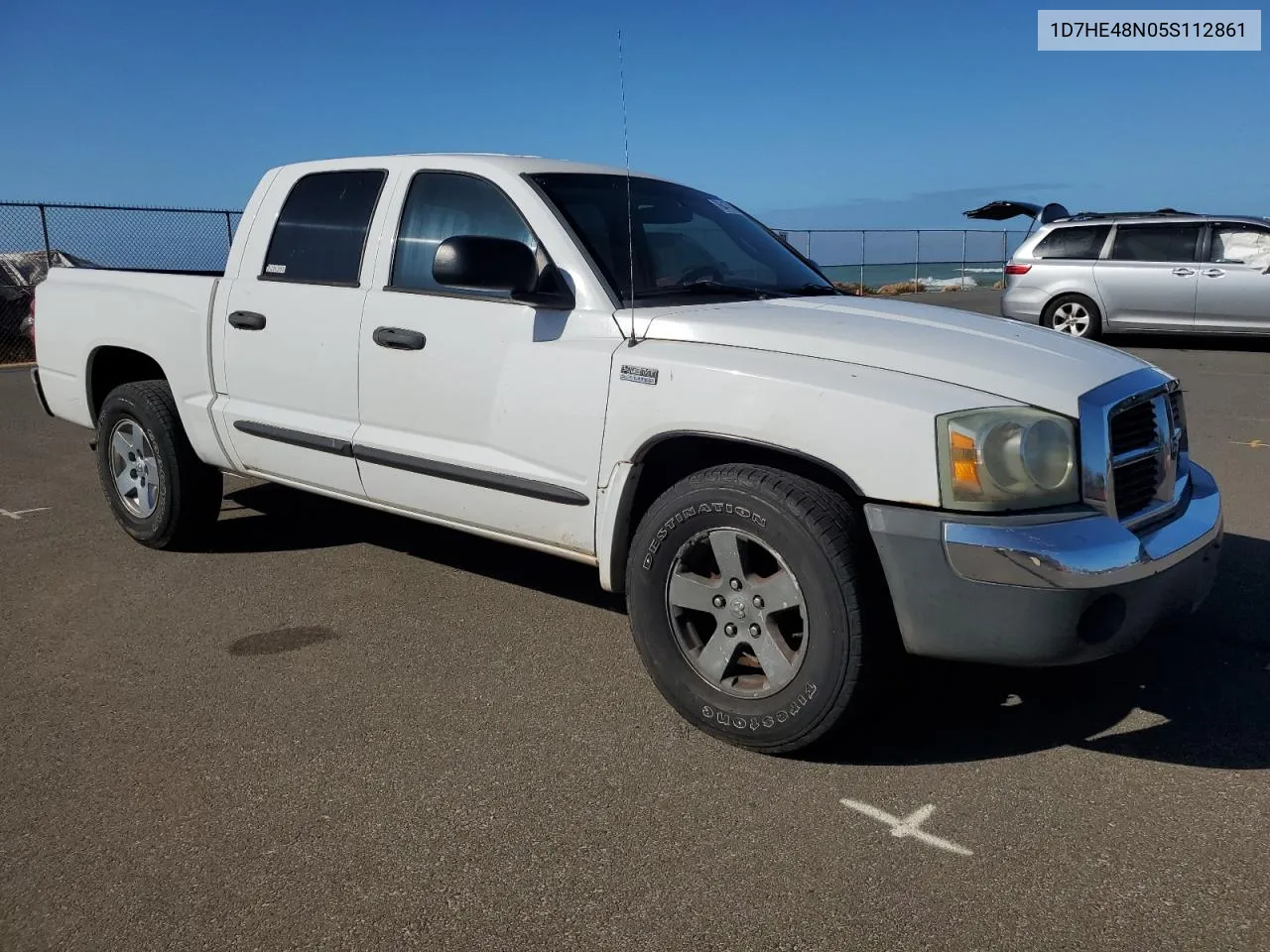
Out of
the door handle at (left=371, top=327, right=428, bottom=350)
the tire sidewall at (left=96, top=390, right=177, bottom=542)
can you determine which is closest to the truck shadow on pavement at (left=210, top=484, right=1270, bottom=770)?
the door handle at (left=371, top=327, right=428, bottom=350)

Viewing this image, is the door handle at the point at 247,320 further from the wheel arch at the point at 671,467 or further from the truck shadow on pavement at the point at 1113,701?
the wheel arch at the point at 671,467

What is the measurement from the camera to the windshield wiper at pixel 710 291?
4074 mm

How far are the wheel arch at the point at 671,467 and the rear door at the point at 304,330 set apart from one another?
135 centimetres

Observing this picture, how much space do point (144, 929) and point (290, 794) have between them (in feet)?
2.07

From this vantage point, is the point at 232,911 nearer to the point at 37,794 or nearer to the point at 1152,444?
the point at 37,794

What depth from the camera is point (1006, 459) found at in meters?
3.02

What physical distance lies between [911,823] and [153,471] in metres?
4.06

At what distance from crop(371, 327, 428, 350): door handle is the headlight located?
203 cm

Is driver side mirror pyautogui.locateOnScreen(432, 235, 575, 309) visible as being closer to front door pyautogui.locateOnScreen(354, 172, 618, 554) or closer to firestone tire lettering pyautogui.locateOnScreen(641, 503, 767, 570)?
front door pyautogui.locateOnScreen(354, 172, 618, 554)

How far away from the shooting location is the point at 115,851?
284 centimetres

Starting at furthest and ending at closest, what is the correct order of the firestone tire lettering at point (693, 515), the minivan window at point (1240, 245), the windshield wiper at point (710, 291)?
the minivan window at point (1240, 245)
the windshield wiper at point (710, 291)
the firestone tire lettering at point (693, 515)

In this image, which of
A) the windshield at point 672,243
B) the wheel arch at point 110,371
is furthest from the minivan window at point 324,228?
the wheel arch at point 110,371

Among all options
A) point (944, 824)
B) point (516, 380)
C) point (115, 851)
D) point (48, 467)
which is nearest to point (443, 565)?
point (516, 380)

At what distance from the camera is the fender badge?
11.6 feet
